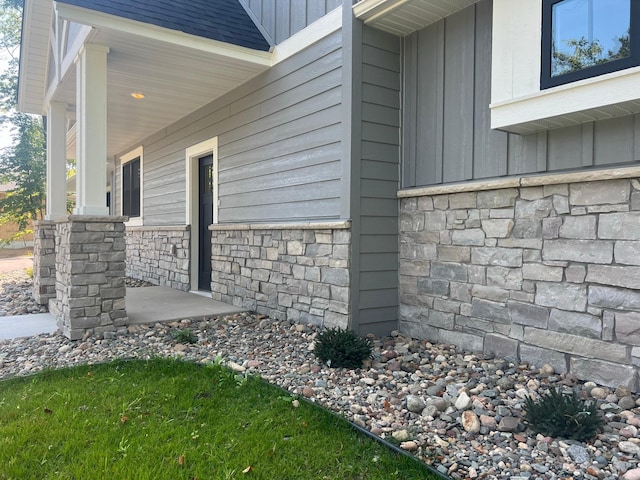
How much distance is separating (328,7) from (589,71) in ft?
8.71

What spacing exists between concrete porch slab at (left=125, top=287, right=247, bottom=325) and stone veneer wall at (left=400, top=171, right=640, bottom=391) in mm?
2520

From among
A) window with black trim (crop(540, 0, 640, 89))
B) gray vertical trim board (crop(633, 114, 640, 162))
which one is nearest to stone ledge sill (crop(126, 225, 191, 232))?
window with black trim (crop(540, 0, 640, 89))

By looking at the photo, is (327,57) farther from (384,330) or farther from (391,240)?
(384,330)

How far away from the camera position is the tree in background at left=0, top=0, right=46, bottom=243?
689 inches

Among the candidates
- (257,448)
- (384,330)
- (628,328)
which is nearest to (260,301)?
(384,330)

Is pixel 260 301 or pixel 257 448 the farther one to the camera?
pixel 260 301

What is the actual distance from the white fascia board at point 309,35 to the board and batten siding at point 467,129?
2.35 feet

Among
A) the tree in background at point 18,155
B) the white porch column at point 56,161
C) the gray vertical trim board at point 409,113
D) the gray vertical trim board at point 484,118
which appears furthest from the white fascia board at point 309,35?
the tree in background at point 18,155

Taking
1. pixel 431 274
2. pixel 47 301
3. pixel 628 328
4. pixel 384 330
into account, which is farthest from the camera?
pixel 47 301

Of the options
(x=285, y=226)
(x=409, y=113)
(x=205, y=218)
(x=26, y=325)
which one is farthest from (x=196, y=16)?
(x=26, y=325)

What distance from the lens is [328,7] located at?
442 cm

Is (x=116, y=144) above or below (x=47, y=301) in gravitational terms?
above

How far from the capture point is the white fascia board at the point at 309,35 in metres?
4.27

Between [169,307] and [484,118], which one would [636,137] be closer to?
[484,118]
